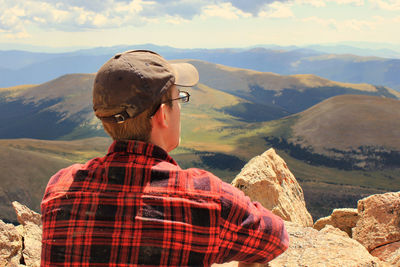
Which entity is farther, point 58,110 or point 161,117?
point 58,110

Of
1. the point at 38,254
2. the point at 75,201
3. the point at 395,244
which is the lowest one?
the point at 38,254

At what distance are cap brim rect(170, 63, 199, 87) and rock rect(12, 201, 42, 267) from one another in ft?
13.6

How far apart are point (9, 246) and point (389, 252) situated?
576 cm

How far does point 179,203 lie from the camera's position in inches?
88.4

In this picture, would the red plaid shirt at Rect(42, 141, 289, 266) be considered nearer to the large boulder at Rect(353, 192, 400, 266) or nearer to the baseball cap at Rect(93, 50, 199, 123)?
the baseball cap at Rect(93, 50, 199, 123)

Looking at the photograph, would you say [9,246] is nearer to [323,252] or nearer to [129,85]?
[129,85]

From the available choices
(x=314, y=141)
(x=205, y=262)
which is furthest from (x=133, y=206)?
(x=314, y=141)

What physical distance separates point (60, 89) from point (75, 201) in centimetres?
18701

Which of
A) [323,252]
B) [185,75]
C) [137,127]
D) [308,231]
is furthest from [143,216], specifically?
[308,231]

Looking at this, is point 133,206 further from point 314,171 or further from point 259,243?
point 314,171

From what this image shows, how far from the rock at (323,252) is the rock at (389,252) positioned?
20cm

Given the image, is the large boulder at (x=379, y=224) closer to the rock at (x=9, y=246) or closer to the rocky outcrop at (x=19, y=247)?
the rocky outcrop at (x=19, y=247)

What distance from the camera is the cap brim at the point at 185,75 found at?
2.74 m

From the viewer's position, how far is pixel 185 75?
2852 millimetres
